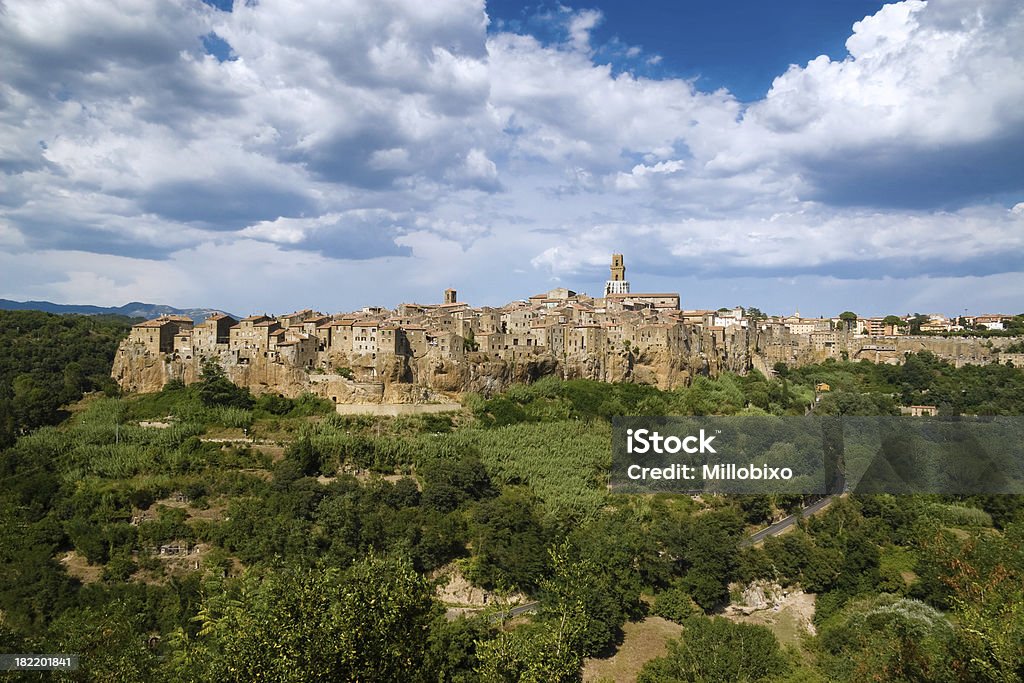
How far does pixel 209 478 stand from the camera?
28422 millimetres

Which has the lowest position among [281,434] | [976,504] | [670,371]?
[976,504]

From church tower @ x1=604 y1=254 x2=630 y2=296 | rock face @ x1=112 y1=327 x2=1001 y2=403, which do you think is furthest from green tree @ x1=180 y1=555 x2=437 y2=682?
church tower @ x1=604 y1=254 x2=630 y2=296

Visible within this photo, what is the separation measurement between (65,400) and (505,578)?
1112 inches

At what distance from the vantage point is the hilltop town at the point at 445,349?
36.5 meters

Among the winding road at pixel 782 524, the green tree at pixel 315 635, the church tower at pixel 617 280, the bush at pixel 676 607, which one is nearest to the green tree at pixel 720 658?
the bush at pixel 676 607

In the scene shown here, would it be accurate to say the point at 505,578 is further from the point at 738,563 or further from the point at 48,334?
the point at 48,334

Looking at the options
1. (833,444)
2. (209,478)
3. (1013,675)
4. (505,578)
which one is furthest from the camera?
(833,444)

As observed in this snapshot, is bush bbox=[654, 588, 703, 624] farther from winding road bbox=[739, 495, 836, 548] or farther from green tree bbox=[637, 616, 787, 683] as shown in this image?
winding road bbox=[739, 495, 836, 548]

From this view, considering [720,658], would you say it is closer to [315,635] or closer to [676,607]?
[676,607]

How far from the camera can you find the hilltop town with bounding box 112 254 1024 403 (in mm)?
36531

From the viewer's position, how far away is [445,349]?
1478 inches

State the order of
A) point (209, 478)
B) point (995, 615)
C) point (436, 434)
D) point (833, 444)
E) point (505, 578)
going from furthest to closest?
point (833, 444)
point (436, 434)
point (209, 478)
point (505, 578)
point (995, 615)

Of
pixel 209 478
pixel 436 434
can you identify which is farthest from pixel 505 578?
pixel 209 478

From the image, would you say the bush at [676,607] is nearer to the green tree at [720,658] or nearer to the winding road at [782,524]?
the green tree at [720,658]
